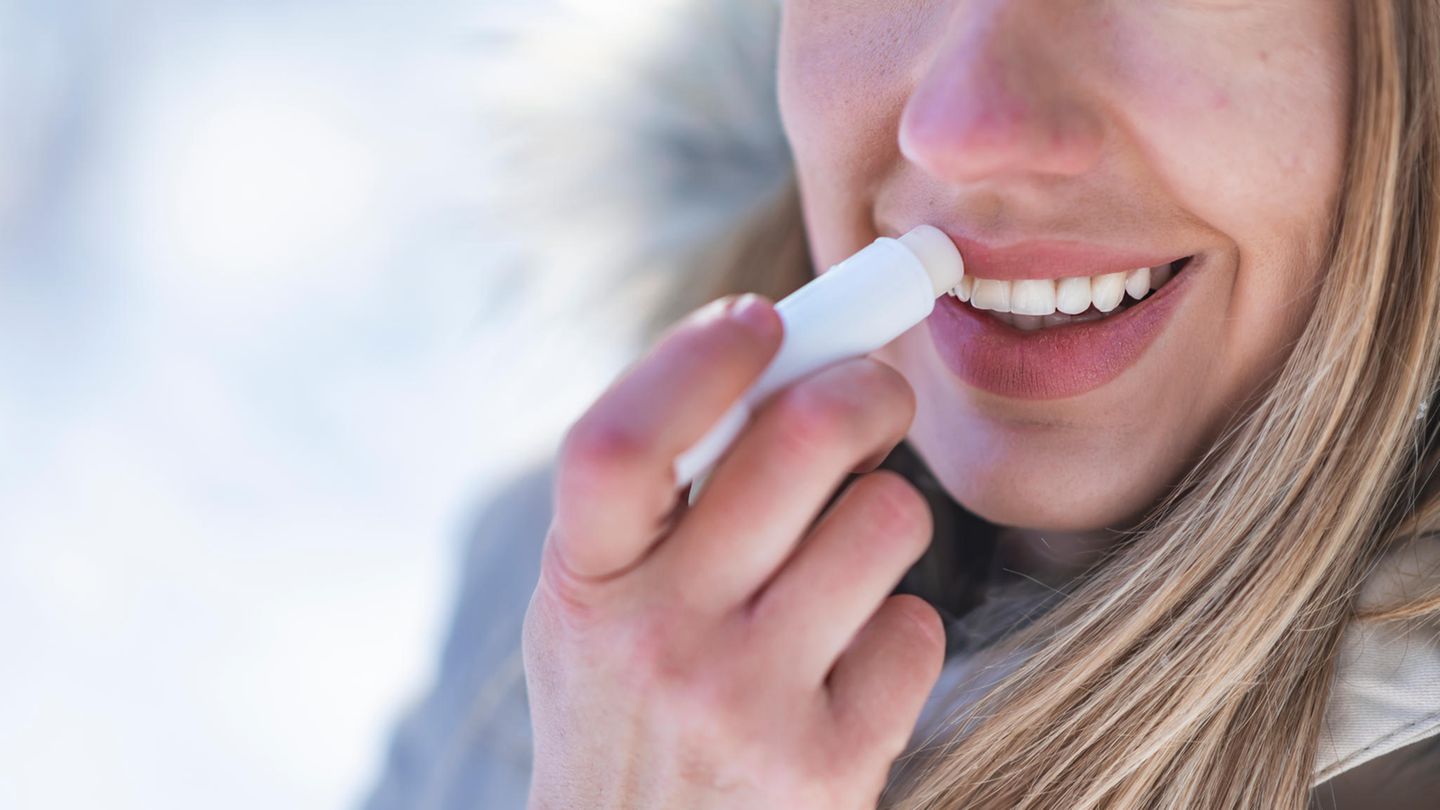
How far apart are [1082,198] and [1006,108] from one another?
0.27ft

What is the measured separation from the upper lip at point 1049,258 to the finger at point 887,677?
0.25 m

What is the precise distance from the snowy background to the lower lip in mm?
616

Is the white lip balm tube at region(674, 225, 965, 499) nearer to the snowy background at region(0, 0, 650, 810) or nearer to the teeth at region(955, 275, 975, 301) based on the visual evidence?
the teeth at region(955, 275, 975, 301)

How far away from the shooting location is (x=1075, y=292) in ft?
2.42

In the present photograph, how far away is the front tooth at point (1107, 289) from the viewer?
0.73 meters

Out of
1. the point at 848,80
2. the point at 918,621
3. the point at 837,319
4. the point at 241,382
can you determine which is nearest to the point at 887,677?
the point at 918,621

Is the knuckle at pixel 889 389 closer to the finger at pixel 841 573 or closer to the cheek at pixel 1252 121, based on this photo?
the finger at pixel 841 573

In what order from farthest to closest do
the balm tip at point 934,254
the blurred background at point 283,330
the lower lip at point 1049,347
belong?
1. the blurred background at point 283,330
2. the lower lip at point 1049,347
3. the balm tip at point 934,254

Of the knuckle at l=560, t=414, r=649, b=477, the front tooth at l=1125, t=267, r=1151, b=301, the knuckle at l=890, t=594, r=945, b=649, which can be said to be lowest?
the front tooth at l=1125, t=267, r=1151, b=301

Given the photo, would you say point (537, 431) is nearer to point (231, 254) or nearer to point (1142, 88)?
point (231, 254)

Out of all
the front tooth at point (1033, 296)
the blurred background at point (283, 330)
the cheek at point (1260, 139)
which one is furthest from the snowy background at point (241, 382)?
the cheek at point (1260, 139)

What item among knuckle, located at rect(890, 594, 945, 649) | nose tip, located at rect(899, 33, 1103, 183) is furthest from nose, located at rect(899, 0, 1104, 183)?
knuckle, located at rect(890, 594, 945, 649)

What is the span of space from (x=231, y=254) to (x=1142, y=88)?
133 cm

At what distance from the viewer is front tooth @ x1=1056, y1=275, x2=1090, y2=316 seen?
73 centimetres
